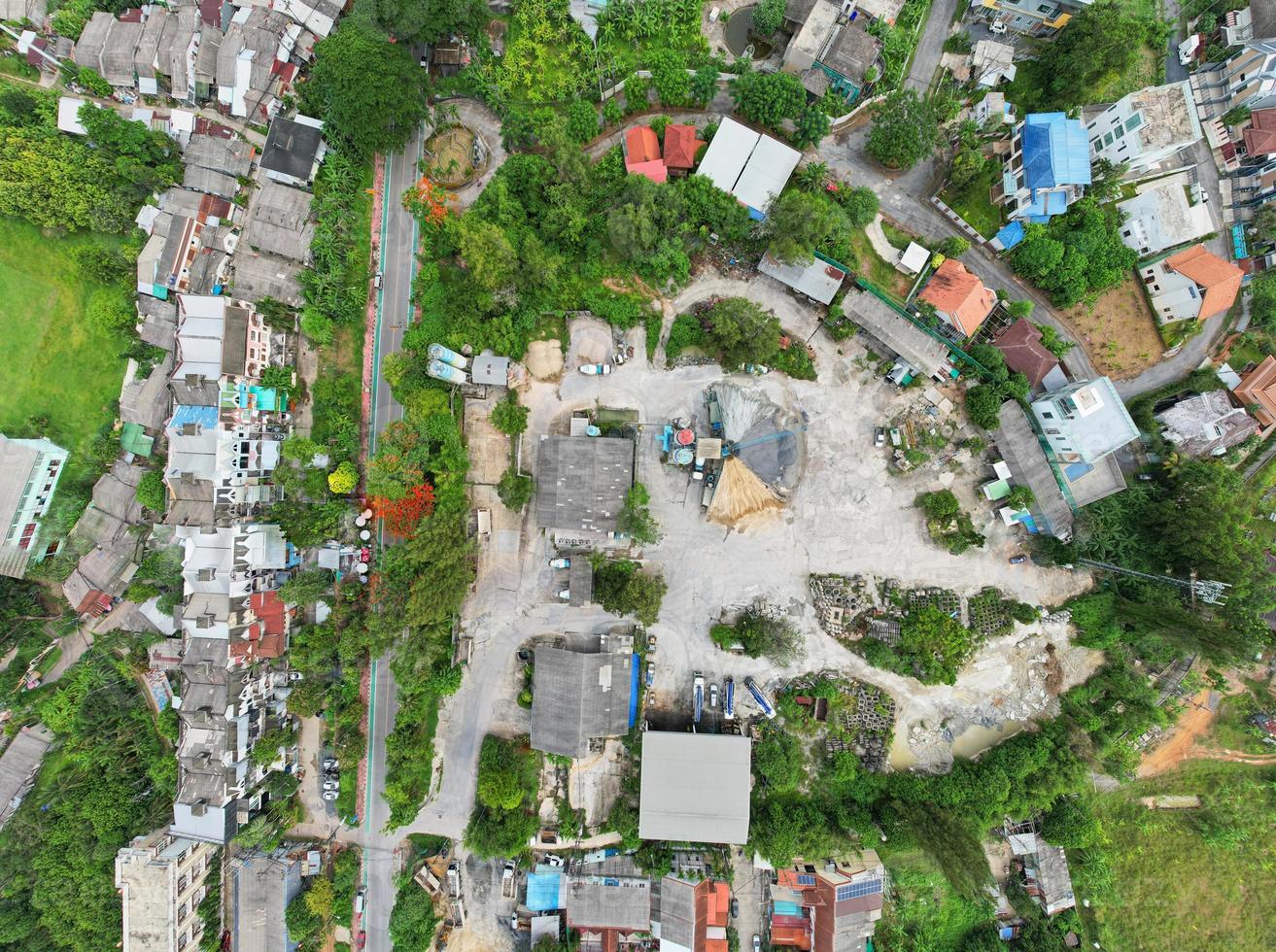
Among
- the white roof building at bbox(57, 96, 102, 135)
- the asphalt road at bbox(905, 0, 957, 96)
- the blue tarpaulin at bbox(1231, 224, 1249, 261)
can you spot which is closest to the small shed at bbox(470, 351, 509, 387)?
the white roof building at bbox(57, 96, 102, 135)

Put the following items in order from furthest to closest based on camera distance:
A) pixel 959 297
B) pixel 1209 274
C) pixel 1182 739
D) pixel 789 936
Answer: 1. pixel 1182 739
2. pixel 789 936
3. pixel 959 297
4. pixel 1209 274

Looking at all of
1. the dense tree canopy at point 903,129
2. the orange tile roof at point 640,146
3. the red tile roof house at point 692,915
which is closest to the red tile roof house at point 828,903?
the red tile roof house at point 692,915

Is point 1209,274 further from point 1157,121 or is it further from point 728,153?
point 728,153

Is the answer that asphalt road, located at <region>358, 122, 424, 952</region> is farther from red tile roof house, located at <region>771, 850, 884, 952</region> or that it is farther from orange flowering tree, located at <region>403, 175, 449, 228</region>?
red tile roof house, located at <region>771, 850, 884, 952</region>

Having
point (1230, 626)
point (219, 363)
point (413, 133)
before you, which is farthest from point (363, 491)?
point (1230, 626)

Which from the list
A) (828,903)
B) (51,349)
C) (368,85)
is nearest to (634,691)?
(828,903)

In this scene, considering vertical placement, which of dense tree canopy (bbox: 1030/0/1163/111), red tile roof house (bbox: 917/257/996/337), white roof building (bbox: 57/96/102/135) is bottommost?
red tile roof house (bbox: 917/257/996/337)

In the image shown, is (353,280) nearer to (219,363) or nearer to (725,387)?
(219,363)
